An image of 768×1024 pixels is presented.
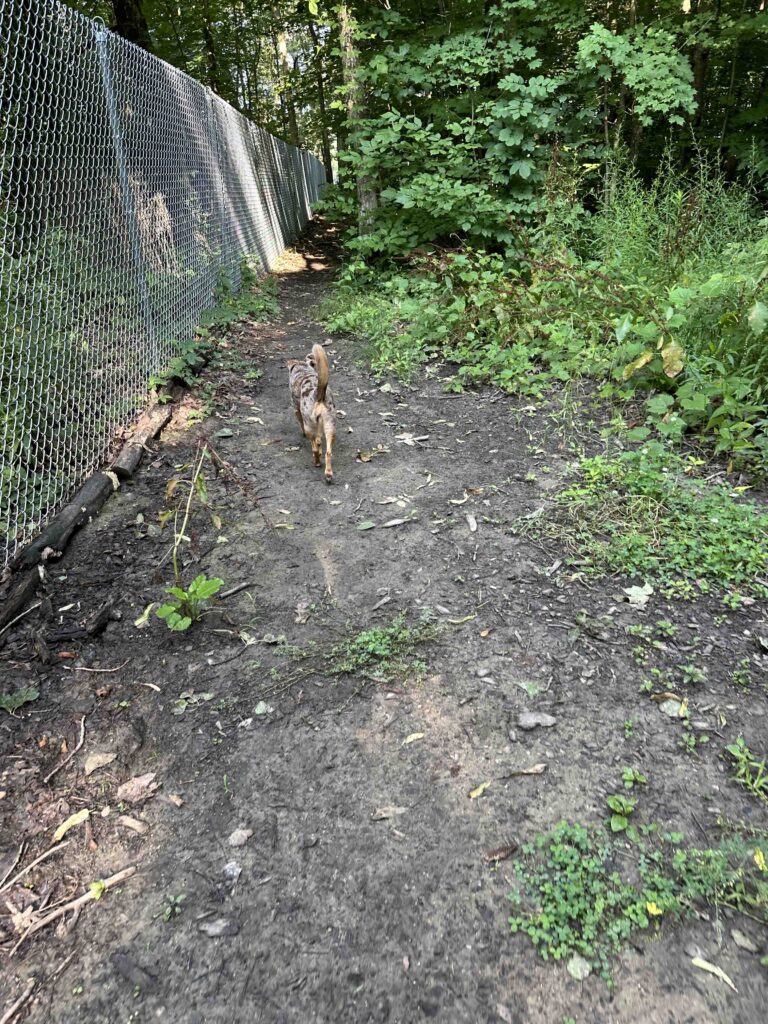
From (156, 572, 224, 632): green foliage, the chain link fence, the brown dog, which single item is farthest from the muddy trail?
the chain link fence

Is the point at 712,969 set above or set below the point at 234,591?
below

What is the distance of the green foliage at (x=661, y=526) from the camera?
299 cm

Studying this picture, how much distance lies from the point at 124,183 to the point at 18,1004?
515cm

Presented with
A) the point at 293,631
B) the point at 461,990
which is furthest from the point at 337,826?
the point at 293,631

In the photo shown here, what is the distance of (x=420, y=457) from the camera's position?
4520 mm

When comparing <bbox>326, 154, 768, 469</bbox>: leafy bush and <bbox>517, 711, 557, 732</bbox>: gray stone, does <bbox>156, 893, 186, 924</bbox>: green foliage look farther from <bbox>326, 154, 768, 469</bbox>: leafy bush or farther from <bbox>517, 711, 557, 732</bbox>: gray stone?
<bbox>326, 154, 768, 469</bbox>: leafy bush

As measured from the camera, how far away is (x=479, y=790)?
7.04 ft

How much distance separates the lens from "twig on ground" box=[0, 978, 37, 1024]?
5.26 feet

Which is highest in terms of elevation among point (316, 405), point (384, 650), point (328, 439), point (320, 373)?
point (320, 373)

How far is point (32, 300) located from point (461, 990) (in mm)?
4072

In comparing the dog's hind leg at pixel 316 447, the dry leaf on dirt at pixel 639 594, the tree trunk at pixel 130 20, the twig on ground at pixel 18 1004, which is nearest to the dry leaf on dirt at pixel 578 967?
the twig on ground at pixel 18 1004

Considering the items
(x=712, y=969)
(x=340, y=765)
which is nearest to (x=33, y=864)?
(x=340, y=765)

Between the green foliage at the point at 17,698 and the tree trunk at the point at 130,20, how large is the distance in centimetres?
902

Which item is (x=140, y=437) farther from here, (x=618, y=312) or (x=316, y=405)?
(x=618, y=312)
